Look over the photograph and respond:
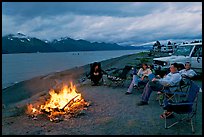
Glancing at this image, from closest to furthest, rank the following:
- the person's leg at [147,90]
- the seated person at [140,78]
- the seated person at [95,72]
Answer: the person's leg at [147,90], the seated person at [140,78], the seated person at [95,72]

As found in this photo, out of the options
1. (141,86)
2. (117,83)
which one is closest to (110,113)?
(141,86)

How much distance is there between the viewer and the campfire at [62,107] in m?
6.98

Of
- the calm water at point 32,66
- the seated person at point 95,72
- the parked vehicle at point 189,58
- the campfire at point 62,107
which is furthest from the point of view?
the calm water at point 32,66

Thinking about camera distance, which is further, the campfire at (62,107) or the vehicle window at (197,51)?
the vehicle window at (197,51)

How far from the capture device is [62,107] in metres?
7.30

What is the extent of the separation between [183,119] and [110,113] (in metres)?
2.00

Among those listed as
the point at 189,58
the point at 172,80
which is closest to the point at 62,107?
the point at 172,80

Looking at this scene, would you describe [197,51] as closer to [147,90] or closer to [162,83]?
[162,83]

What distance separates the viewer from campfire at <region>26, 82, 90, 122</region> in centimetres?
698

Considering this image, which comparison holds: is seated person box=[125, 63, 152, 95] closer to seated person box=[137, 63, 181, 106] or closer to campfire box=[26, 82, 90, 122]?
seated person box=[137, 63, 181, 106]

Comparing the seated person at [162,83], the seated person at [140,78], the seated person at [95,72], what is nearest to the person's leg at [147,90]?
the seated person at [162,83]

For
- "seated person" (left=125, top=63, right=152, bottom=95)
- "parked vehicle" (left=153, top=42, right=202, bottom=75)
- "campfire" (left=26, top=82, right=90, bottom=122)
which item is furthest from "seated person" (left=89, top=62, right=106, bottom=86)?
"campfire" (left=26, top=82, right=90, bottom=122)

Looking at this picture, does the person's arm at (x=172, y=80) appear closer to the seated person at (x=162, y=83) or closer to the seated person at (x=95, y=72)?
the seated person at (x=162, y=83)

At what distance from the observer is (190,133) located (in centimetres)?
529
